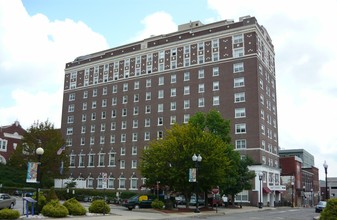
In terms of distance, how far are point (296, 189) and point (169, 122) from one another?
1317 inches

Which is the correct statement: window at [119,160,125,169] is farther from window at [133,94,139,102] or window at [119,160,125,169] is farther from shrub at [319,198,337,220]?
shrub at [319,198,337,220]

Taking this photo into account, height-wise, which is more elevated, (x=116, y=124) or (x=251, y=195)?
(x=116, y=124)

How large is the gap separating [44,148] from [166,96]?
26.9 metres

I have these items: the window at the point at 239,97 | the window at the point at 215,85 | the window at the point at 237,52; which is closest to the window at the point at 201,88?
the window at the point at 215,85

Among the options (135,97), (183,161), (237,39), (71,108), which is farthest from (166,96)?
(183,161)

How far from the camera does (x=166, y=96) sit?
84.9m

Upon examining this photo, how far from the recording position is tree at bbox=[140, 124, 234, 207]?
42.4 m

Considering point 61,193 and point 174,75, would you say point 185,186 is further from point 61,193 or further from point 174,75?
point 174,75

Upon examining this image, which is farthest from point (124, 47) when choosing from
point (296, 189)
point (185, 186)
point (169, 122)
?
point (185, 186)

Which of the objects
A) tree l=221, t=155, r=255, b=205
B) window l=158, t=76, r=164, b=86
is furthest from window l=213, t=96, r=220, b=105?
tree l=221, t=155, r=255, b=205

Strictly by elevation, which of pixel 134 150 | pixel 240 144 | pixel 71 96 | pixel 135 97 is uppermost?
pixel 71 96

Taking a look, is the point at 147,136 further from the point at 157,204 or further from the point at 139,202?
the point at 157,204

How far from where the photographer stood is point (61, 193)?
62469 millimetres

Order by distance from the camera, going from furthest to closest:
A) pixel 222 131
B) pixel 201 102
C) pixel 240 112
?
1. pixel 201 102
2. pixel 240 112
3. pixel 222 131
